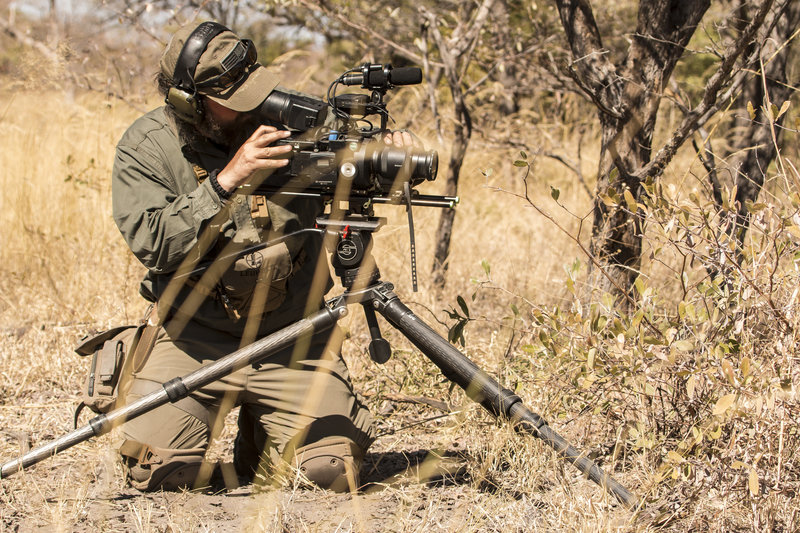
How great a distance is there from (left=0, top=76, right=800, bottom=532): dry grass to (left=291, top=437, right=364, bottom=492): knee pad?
71mm

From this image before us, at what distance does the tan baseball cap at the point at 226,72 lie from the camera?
7.56 ft

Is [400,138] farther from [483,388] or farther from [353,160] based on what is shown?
[483,388]

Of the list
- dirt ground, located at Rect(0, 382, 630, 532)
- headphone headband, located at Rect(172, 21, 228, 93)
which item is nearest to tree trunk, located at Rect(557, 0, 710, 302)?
dirt ground, located at Rect(0, 382, 630, 532)

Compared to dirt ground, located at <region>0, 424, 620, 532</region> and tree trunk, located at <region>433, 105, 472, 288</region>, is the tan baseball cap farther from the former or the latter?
tree trunk, located at <region>433, 105, 472, 288</region>

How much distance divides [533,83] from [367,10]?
1.53 m

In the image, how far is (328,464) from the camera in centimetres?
247

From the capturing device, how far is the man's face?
2426 millimetres

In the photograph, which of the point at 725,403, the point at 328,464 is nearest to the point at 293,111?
the point at 328,464

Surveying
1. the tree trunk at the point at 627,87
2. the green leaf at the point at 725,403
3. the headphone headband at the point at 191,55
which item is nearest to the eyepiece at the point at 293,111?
the headphone headband at the point at 191,55

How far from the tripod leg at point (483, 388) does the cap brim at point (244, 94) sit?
702 mm

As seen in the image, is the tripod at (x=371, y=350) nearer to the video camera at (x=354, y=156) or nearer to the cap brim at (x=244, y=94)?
the video camera at (x=354, y=156)

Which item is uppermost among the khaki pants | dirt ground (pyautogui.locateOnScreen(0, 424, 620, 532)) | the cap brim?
the cap brim

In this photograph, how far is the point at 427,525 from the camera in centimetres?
210

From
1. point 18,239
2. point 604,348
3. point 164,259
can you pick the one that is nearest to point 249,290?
point 164,259
